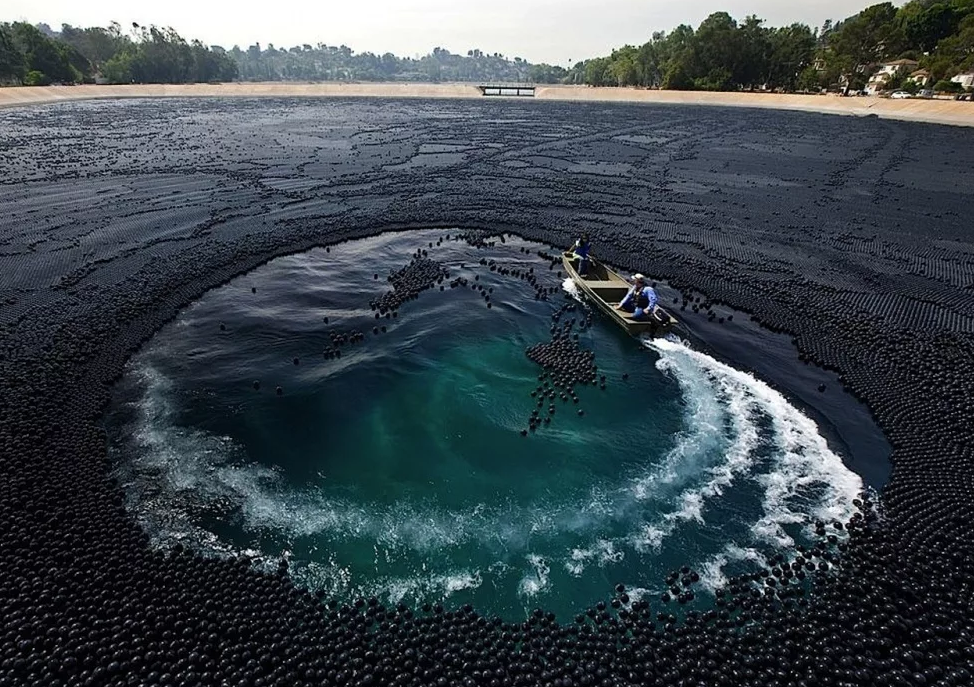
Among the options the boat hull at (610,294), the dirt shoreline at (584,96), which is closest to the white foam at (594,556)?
the boat hull at (610,294)

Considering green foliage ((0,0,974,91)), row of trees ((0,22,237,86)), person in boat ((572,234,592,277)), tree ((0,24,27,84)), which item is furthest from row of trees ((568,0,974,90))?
tree ((0,24,27,84))

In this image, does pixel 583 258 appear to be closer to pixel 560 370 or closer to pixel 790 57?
pixel 560 370

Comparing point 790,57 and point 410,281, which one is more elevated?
point 790,57

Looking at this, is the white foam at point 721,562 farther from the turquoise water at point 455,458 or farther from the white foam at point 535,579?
the white foam at point 535,579

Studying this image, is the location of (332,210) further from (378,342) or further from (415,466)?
(415,466)

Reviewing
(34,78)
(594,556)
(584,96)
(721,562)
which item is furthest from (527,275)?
(34,78)

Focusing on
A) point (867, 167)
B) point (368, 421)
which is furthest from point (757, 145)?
point (368, 421)
